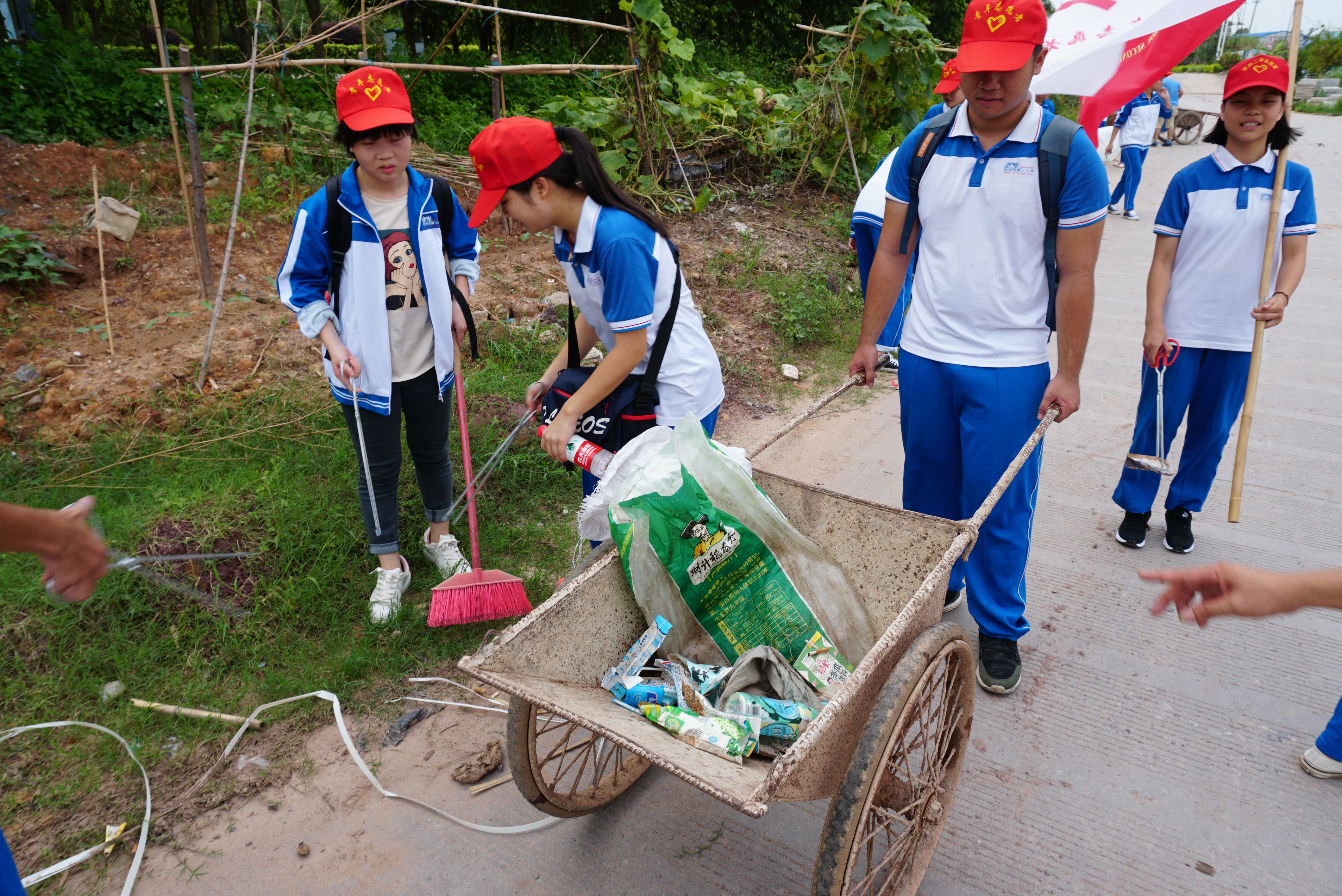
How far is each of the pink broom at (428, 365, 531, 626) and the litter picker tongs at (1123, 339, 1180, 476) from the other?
2.45 metres

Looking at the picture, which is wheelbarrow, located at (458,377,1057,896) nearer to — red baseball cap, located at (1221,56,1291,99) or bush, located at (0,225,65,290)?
red baseball cap, located at (1221,56,1291,99)

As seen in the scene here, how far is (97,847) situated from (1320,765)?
352cm

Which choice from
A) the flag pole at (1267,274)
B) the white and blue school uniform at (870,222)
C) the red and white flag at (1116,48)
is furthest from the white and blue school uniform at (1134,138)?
the flag pole at (1267,274)

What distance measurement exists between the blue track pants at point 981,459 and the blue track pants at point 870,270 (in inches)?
31.7

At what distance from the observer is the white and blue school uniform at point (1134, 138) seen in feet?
30.5

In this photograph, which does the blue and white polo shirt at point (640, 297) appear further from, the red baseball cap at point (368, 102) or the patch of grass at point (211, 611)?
the patch of grass at point (211, 611)

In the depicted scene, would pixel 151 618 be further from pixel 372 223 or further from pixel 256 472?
pixel 372 223

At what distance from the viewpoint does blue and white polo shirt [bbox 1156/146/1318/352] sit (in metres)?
3.02

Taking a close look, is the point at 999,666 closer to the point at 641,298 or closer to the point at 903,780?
the point at 903,780

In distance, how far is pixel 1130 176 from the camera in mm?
10141

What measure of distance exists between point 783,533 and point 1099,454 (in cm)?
318

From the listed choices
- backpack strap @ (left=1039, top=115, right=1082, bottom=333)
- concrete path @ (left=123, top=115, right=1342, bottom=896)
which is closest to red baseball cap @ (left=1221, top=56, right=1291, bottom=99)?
concrete path @ (left=123, top=115, right=1342, bottom=896)

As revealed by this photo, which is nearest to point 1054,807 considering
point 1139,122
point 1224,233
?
point 1224,233

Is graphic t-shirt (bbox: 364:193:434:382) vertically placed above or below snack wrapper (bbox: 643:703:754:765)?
above
